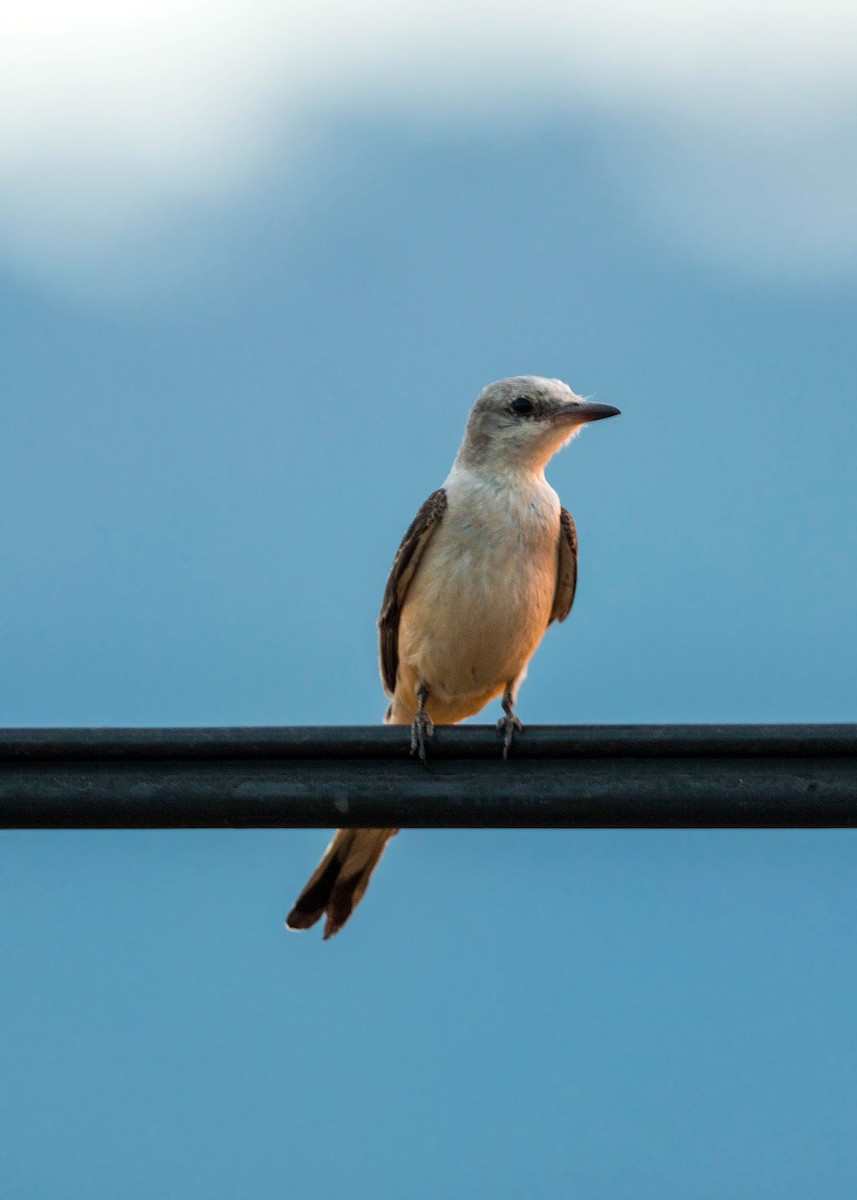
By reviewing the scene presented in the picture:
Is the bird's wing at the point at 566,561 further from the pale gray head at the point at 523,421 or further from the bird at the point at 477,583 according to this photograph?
the pale gray head at the point at 523,421

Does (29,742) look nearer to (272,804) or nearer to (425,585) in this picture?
(272,804)

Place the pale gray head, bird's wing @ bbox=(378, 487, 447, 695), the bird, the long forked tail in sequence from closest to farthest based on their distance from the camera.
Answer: the long forked tail → the bird → bird's wing @ bbox=(378, 487, 447, 695) → the pale gray head

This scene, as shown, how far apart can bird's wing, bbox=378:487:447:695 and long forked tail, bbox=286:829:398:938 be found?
1428 mm

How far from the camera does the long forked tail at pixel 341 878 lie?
6141 mm

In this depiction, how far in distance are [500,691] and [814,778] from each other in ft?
11.3

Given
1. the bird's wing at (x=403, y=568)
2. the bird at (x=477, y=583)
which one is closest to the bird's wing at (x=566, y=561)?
the bird at (x=477, y=583)

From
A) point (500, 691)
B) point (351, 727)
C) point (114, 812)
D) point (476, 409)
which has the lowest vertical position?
point (114, 812)

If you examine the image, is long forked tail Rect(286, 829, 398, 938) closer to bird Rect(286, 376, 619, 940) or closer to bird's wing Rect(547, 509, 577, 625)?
bird Rect(286, 376, 619, 940)

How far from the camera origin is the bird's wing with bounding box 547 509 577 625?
24.2 ft

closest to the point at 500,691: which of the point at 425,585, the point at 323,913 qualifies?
the point at 425,585

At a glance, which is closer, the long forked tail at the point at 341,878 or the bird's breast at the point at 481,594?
the long forked tail at the point at 341,878

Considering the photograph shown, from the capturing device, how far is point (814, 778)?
12.4 feet

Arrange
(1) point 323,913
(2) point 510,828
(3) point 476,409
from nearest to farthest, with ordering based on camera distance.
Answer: (2) point 510,828, (1) point 323,913, (3) point 476,409

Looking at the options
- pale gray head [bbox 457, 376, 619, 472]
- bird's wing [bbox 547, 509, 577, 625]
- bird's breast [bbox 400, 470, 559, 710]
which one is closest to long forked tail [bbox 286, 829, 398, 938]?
bird's breast [bbox 400, 470, 559, 710]
